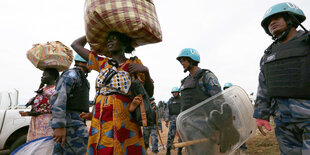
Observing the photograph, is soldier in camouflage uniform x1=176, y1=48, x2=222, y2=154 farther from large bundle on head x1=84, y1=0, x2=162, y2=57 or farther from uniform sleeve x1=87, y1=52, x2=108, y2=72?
uniform sleeve x1=87, y1=52, x2=108, y2=72

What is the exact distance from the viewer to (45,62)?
3.59m

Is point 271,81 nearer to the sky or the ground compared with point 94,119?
nearer to the sky

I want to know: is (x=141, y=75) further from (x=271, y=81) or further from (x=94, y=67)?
(x=271, y=81)

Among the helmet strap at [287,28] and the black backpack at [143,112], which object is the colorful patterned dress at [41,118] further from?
the helmet strap at [287,28]

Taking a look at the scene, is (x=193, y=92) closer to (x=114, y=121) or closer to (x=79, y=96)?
(x=79, y=96)

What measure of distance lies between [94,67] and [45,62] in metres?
1.97

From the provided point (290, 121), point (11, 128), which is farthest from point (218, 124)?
point (11, 128)

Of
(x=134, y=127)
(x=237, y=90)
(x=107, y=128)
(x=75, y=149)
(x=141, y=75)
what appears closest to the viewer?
(x=107, y=128)

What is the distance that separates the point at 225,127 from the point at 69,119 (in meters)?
2.08

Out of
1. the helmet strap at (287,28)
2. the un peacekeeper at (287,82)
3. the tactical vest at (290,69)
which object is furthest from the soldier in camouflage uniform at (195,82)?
the helmet strap at (287,28)

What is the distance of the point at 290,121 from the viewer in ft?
6.32

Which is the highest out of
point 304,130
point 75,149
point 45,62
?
point 45,62

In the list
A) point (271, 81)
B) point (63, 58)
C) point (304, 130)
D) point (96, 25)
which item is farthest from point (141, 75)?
point (63, 58)

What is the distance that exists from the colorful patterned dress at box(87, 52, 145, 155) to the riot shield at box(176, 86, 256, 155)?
682 mm
